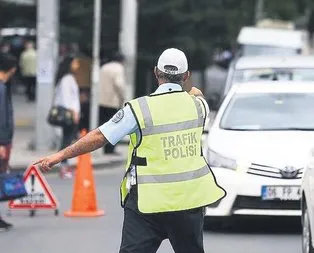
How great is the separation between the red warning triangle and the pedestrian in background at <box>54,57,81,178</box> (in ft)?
13.2

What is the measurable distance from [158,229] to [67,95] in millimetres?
10504

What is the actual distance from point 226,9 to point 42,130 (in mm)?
13700

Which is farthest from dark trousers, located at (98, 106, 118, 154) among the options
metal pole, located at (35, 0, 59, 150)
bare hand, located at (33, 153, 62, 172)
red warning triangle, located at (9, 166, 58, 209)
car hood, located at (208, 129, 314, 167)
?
bare hand, located at (33, 153, 62, 172)

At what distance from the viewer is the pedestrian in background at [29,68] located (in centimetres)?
3538

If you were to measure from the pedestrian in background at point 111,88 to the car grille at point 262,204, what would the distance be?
8778mm

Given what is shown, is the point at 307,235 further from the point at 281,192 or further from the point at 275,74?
the point at 275,74

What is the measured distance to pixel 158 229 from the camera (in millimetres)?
6648

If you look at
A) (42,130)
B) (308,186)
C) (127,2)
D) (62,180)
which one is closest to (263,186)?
(308,186)

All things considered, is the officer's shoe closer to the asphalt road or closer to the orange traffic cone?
the asphalt road

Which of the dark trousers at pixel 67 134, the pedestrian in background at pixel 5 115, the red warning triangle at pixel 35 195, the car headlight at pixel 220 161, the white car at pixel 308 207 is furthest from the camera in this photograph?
the dark trousers at pixel 67 134

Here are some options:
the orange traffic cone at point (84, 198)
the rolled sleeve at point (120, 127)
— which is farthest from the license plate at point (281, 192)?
the rolled sleeve at point (120, 127)

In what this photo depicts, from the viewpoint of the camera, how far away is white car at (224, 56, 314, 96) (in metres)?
16.0

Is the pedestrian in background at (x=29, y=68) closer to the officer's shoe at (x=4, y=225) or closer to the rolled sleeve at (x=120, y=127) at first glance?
the officer's shoe at (x=4, y=225)

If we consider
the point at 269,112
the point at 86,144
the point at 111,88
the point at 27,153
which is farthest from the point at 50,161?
the point at 111,88
